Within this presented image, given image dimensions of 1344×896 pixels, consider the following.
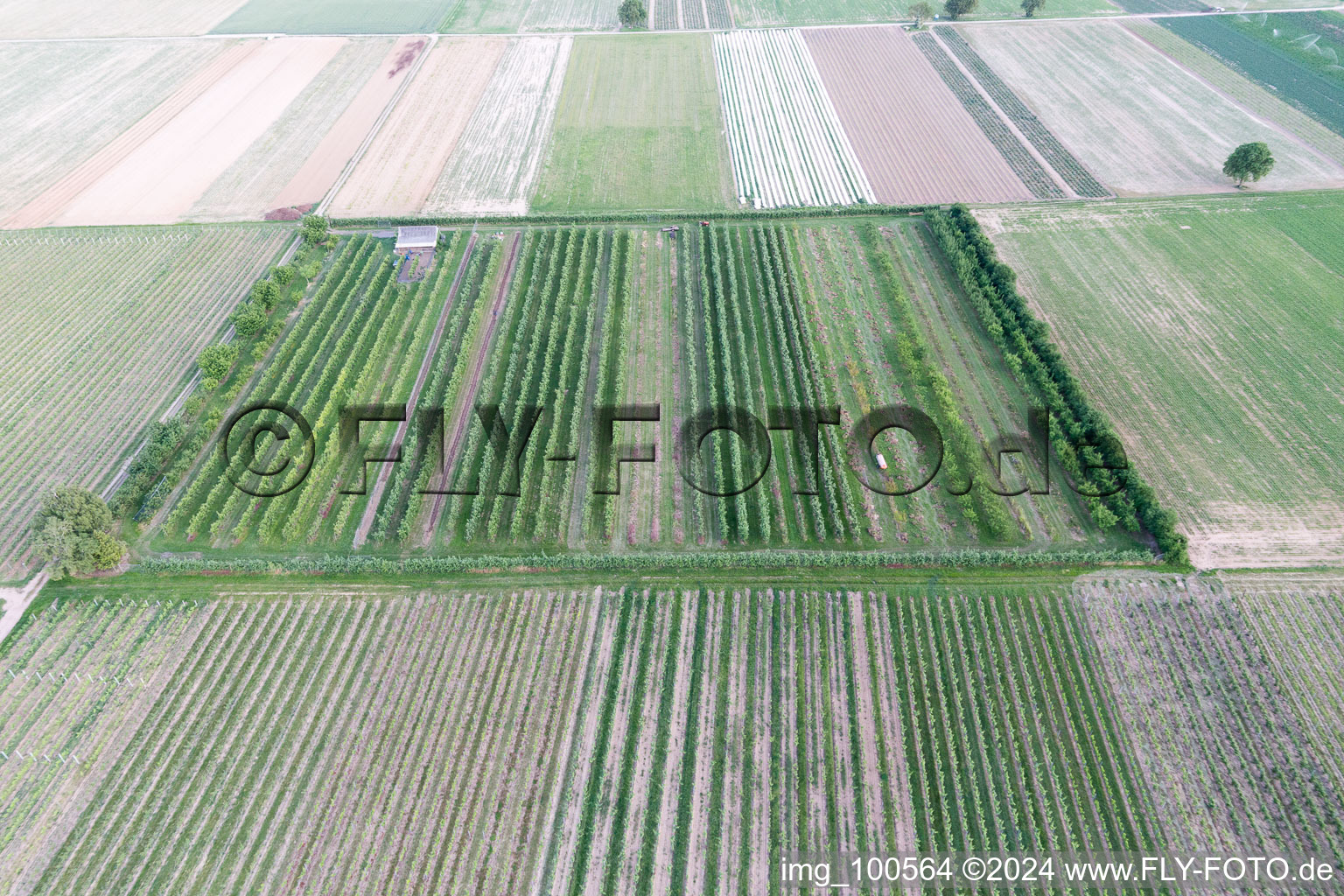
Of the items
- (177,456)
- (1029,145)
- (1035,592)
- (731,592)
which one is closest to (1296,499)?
(1035,592)

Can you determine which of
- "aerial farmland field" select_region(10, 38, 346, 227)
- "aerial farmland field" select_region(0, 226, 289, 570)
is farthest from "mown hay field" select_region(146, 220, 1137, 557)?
"aerial farmland field" select_region(10, 38, 346, 227)

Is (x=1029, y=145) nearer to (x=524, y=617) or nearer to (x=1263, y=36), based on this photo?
(x=1263, y=36)

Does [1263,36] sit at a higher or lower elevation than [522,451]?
higher

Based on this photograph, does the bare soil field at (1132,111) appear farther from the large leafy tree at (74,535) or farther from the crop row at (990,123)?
the large leafy tree at (74,535)

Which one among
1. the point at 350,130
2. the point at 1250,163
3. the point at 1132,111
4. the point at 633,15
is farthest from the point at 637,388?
the point at 633,15

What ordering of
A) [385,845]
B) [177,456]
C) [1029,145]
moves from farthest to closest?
[1029,145] < [177,456] < [385,845]

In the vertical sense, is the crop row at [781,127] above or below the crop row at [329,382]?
above

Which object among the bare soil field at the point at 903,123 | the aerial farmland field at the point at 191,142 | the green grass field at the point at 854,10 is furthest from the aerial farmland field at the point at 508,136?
the bare soil field at the point at 903,123

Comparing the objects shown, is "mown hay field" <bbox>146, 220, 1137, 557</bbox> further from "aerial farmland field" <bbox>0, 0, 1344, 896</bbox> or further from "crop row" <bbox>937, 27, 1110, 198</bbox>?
"crop row" <bbox>937, 27, 1110, 198</bbox>
